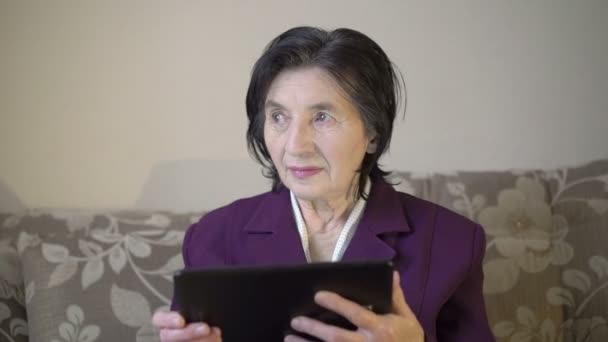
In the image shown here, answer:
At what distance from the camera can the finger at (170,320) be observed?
0.80 metres

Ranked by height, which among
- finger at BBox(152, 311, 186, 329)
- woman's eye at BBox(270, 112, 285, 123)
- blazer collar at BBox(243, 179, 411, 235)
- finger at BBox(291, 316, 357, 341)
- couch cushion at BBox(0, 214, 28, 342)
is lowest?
couch cushion at BBox(0, 214, 28, 342)

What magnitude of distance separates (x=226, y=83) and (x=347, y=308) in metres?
0.96

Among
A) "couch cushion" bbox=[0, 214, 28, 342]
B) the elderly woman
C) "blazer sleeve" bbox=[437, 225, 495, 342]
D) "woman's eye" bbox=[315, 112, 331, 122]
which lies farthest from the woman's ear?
"couch cushion" bbox=[0, 214, 28, 342]

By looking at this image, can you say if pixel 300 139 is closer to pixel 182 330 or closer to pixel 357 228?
pixel 357 228

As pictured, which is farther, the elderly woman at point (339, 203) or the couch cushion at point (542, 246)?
the couch cushion at point (542, 246)

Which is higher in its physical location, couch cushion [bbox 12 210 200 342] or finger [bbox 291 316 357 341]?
finger [bbox 291 316 357 341]

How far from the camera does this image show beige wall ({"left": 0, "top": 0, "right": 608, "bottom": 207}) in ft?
4.97

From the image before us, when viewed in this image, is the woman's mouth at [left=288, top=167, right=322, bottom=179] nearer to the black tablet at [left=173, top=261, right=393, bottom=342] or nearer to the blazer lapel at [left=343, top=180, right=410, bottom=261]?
the blazer lapel at [left=343, top=180, right=410, bottom=261]

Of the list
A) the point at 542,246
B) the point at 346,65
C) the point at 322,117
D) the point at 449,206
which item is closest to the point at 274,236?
the point at 322,117

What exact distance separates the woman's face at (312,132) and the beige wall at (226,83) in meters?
0.60

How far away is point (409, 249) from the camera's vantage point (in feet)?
3.55

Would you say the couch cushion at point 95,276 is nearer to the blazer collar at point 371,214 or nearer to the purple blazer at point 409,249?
the purple blazer at point 409,249

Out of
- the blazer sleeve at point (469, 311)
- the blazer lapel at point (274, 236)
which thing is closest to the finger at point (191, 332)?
the blazer lapel at point (274, 236)

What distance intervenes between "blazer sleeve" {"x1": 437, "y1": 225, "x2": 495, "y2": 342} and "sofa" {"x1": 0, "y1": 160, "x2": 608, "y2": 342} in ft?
1.00
